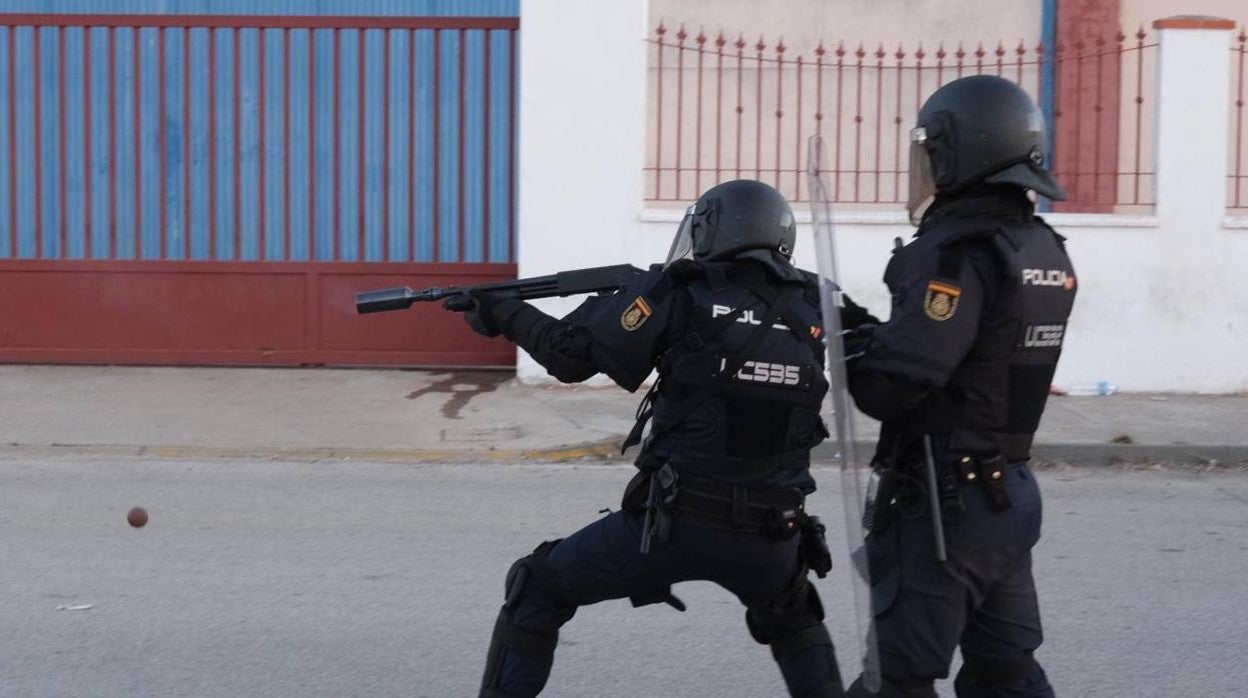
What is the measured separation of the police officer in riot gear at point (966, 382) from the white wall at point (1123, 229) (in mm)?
7137

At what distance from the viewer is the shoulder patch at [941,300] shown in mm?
3322

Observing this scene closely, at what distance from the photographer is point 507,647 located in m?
3.89

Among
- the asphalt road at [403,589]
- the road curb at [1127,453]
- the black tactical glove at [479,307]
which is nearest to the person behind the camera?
the black tactical glove at [479,307]

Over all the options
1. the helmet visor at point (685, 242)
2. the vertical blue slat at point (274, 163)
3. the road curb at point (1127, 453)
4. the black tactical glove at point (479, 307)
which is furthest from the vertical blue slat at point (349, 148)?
the helmet visor at point (685, 242)

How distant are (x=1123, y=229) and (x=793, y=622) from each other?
24.5ft

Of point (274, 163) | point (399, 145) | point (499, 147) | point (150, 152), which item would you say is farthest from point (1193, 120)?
point (150, 152)

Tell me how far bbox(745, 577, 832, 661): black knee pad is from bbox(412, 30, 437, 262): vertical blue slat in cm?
789

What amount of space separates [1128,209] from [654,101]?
11.4ft

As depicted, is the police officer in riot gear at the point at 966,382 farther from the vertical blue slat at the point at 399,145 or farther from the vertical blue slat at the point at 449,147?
the vertical blue slat at the point at 399,145

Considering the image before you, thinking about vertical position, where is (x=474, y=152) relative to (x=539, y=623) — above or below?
above

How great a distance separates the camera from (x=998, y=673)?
3578 mm

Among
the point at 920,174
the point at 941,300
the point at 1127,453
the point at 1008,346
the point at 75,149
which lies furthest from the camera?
the point at 75,149

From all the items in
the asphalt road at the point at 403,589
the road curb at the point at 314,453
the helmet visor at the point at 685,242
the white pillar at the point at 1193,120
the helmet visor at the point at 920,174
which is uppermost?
the white pillar at the point at 1193,120

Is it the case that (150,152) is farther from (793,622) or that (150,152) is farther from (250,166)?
(793,622)
